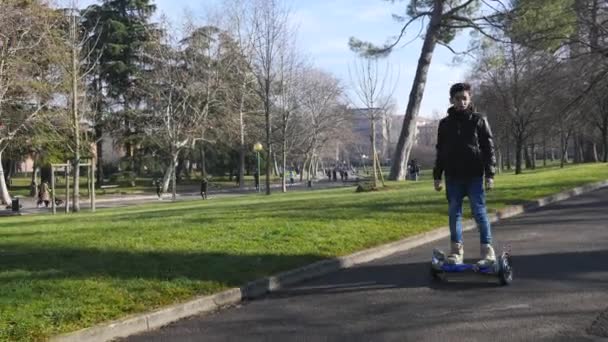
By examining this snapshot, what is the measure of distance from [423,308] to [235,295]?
2.16m

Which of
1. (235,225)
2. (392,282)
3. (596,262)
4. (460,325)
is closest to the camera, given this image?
(460,325)

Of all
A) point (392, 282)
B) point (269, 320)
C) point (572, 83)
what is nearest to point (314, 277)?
point (392, 282)

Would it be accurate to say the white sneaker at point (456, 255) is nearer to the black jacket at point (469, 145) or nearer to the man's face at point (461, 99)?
the black jacket at point (469, 145)

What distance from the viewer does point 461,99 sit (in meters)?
7.06

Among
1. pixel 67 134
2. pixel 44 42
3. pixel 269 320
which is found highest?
pixel 44 42

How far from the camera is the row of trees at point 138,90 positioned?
1299 inches

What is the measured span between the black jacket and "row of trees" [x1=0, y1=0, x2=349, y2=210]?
1081 inches

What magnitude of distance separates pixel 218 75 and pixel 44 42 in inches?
893

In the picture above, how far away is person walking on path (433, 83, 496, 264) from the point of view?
278 inches

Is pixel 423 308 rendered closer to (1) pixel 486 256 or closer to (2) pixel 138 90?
(1) pixel 486 256

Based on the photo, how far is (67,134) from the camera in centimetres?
3681

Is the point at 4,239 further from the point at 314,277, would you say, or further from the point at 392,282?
the point at 392,282

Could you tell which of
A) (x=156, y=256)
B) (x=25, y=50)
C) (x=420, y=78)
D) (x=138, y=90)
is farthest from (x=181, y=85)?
(x=156, y=256)

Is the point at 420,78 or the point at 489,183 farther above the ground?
the point at 420,78
